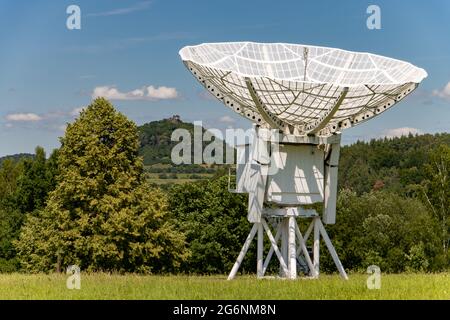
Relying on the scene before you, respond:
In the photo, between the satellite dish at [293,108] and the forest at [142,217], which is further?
the forest at [142,217]

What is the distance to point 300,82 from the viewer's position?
22438mm

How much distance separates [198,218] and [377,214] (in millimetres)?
22168

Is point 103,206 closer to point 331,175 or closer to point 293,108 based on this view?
point 331,175

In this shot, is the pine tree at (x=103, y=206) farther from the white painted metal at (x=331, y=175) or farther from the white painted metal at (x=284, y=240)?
the white painted metal at (x=331, y=175)

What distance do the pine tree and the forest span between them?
55 millimetres

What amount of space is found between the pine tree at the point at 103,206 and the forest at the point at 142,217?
0.18 ft

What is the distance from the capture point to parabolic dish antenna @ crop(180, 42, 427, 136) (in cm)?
2311

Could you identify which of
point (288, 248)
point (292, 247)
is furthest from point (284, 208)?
point (288, 248)

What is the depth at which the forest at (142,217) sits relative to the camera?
38.8 meters

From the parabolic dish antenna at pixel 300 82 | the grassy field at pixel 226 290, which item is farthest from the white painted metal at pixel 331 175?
the grassy field at pixel 226 290

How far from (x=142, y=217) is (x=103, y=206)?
2.16 metres

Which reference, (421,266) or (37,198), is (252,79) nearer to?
(421,266)

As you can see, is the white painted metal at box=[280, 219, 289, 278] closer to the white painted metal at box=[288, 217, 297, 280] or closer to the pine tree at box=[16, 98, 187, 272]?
the white painted metal at box=[288, 217, 297, 280]
